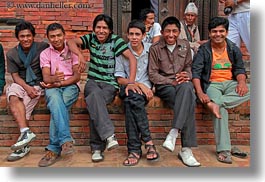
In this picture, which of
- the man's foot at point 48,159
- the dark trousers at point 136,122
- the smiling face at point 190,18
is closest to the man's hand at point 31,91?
the man's foot at point 48,159

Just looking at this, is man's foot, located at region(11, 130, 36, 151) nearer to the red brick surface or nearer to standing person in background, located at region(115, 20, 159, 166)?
the red brick surface

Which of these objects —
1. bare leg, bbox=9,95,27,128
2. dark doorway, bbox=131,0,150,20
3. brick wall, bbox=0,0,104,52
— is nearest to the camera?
bare leg, bbox=9,95,27,128

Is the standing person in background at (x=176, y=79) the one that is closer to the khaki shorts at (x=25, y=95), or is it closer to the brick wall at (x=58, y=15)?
the khaki shorts at (x=25, y=95)

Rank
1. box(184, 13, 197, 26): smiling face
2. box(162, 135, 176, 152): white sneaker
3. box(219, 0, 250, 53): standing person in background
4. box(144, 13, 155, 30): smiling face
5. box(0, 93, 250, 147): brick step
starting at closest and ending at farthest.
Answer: box(162, 135, 176, 152): white sneaker, box(0, 93, 250, 147): brick step, box(219, 0, 250, 53): standing person in background, box(144, 13, 155, 30): smiling face, box(184, 13, 197, 26): smiling face

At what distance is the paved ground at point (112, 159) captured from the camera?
3.57m

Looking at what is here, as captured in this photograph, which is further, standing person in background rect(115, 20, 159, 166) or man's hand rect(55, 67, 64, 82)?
man's hand rect(55, 67, 64, 82)

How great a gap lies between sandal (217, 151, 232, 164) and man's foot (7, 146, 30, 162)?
1834 mm

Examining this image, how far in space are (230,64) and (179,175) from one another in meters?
1.28

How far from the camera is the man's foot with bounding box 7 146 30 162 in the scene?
12.0 ft

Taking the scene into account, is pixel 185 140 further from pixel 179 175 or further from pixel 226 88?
pixel 226 88

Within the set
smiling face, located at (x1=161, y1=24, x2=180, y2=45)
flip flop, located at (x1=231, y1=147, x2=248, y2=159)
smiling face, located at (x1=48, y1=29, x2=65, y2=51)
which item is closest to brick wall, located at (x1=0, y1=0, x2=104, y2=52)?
smiling face, located at (x1=48, y1=29, x2=65, y2=51)

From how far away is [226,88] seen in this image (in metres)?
3.91

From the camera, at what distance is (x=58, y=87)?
3742mm

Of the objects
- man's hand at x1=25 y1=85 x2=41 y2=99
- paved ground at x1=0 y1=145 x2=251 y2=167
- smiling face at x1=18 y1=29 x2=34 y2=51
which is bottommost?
paved ground at x1=0 y1=145 x2=251 y2=167
